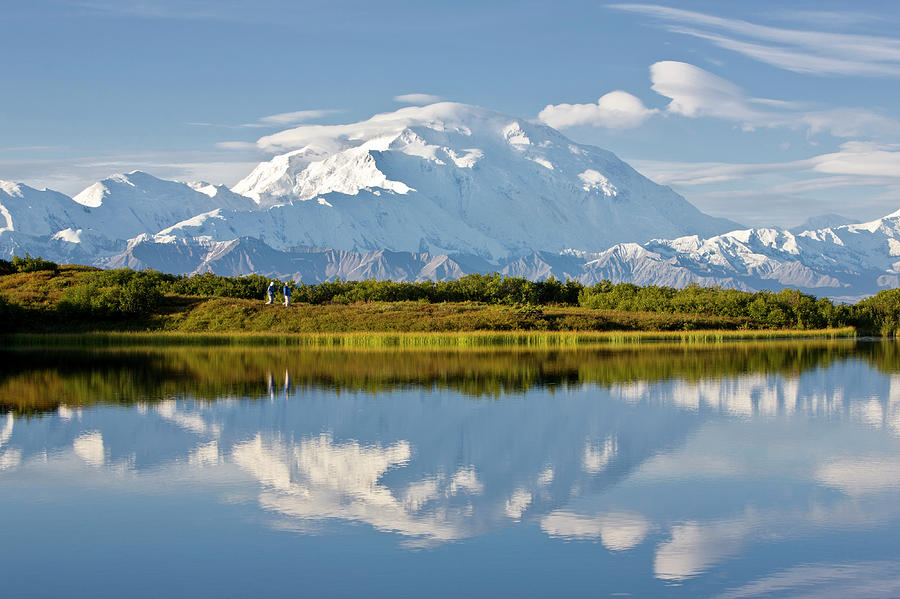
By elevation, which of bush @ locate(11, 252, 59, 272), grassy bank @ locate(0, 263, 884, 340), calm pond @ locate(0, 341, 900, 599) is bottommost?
calm pond @ locate(0, 341, 900, 599)

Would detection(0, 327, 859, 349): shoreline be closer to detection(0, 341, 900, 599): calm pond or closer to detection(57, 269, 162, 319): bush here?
detection(57, 269, 162, 319): bush

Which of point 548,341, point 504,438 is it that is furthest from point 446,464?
point 548,341

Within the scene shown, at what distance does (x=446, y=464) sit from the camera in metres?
20.6

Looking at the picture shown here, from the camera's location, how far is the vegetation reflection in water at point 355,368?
111 feet

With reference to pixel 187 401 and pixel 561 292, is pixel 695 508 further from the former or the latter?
pixel 561 292

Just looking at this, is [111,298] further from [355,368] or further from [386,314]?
[355,368]

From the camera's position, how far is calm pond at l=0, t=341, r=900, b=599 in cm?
1355

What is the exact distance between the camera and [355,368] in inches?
1668

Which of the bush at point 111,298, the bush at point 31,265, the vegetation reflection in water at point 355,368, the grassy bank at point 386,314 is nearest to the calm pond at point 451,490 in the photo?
the vegetation reflection in water at point 355,368

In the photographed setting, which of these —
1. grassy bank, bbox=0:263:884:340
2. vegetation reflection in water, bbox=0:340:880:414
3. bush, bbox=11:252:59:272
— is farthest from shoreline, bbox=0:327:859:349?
bush, bbox=11:252:59:272

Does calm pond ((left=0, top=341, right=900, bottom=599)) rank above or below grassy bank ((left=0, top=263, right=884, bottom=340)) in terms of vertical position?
below

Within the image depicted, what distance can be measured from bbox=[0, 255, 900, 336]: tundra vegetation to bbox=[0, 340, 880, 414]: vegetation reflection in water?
1126cm

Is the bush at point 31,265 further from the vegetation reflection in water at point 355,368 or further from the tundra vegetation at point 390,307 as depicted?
the vegetation reflection in water at point 355,368

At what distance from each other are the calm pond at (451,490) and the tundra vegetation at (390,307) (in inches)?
1313
